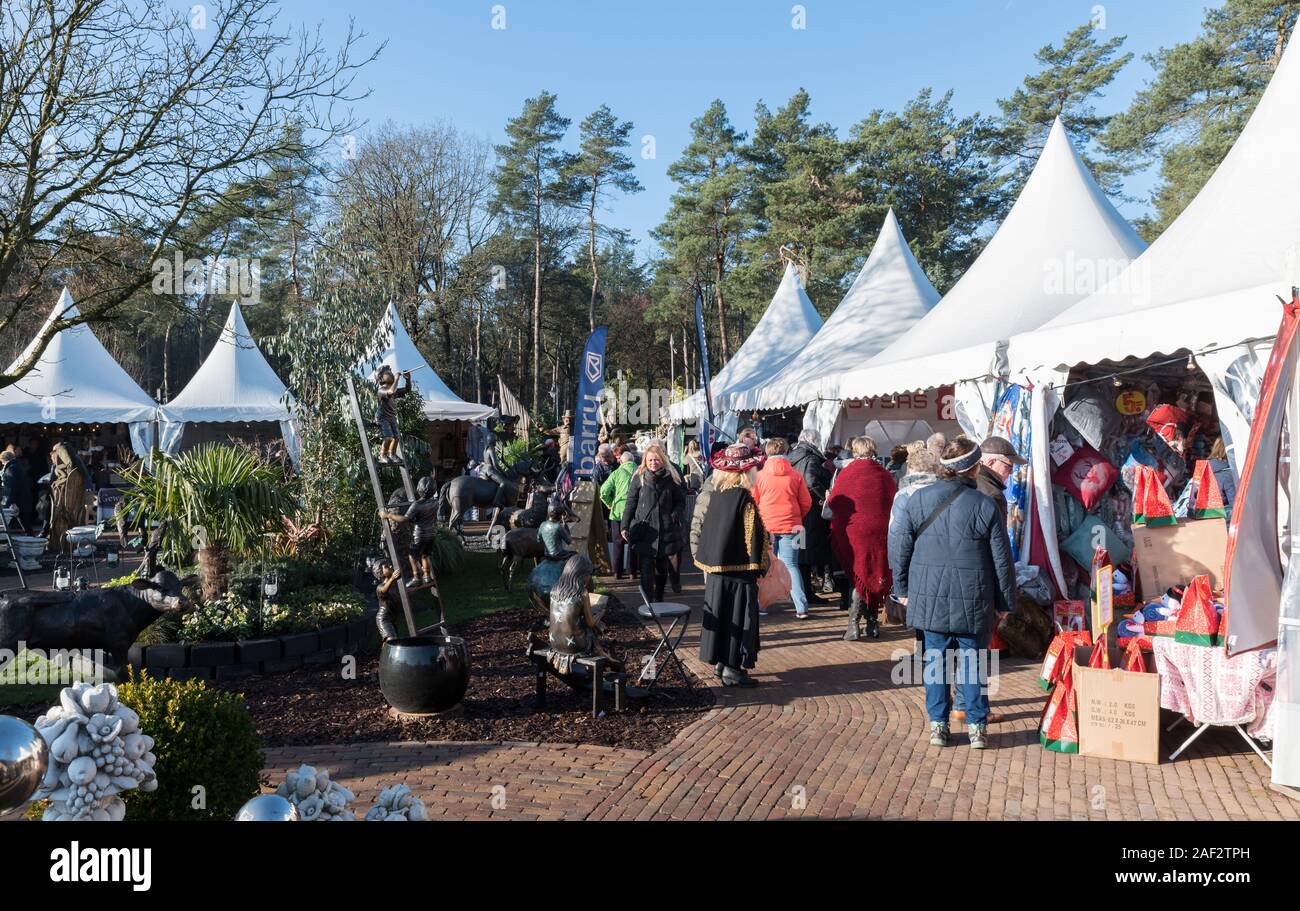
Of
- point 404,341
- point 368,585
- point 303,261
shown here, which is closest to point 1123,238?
point 368,585

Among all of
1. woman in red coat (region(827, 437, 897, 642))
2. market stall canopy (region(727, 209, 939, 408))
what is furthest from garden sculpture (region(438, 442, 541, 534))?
woman in red coat (region(827, 437, 897, 642))

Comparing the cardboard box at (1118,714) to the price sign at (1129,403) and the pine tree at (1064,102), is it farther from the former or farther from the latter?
the pine tree at (1064,102)

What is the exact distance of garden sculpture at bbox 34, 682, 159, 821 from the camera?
216cm

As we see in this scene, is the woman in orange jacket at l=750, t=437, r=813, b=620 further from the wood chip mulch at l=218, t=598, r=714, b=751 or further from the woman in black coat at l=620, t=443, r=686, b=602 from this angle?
the wood chip mulch at l=218, t=598, r=714, b=751

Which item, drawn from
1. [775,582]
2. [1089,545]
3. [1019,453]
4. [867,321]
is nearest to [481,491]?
[867,321]

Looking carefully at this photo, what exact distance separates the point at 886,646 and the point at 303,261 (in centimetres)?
972

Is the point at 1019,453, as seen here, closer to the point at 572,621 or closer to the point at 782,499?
the point at 782,499

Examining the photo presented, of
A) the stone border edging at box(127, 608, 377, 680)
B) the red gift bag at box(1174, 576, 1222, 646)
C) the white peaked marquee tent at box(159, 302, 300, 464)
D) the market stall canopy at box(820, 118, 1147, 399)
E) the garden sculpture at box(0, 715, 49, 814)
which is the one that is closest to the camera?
the garden sculpture at box(0, 715, 49, 814)

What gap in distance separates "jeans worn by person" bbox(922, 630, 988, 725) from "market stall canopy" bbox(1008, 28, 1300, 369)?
284 centimetres

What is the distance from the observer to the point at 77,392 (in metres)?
19.5

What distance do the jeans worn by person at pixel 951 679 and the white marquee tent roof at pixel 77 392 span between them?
19.0 m

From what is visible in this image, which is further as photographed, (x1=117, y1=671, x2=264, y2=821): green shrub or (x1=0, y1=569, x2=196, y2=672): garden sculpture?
(x1=0, y1=569, x2=196, y2=672): garden sculpture

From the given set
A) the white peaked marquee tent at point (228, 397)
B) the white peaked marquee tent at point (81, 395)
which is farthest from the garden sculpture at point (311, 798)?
the white peaked marquee tent at point (81, 395)

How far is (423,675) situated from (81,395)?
17.9 m
